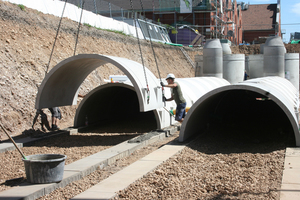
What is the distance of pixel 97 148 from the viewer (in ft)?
34.0

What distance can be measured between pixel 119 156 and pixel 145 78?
3.19 m

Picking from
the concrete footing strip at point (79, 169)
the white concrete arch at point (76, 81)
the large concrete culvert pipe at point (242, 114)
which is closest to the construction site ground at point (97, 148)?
the concrete footing strip at point (79, 169)

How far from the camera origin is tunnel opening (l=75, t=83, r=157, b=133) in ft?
45.4

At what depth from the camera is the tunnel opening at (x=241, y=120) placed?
10617 mm

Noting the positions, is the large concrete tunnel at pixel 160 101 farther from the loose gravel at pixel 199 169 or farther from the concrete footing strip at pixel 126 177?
the concrete footing strip at pixel 126 177

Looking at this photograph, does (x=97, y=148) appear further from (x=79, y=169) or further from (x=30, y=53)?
(x=30, y=53)

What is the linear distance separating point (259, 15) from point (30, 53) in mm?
58813

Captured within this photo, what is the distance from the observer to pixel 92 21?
2645 centimetres

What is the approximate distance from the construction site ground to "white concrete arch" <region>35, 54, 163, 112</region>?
1.30m

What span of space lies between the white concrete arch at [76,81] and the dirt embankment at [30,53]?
157cm

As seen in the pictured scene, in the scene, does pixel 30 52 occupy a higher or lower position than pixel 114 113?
higher

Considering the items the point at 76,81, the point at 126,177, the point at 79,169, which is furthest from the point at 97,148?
the point at 76,81

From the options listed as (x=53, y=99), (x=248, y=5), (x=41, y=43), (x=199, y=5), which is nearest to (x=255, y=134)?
(x=53, y=99)

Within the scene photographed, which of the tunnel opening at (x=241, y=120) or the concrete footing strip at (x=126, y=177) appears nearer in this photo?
the concrete footing strip at (x=126, y=177)
